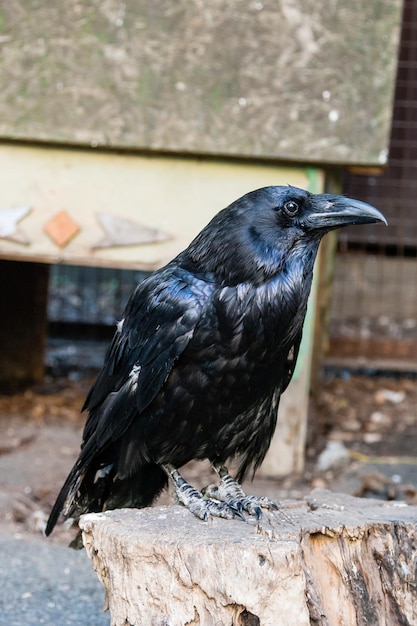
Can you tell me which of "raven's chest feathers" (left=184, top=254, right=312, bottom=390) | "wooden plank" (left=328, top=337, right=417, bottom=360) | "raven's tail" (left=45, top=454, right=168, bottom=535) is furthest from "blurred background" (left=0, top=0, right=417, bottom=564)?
"raven's chest feathers" (left=184, top=254, right=312, bottom=390)

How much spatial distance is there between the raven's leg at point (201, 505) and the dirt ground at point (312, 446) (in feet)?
4.89

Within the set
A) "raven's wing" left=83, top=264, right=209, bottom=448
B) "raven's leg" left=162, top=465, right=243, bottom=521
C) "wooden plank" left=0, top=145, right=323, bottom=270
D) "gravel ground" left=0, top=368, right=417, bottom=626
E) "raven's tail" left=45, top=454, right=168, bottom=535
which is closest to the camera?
"raven's leg" left=162, top=465, right=243, bottom=521

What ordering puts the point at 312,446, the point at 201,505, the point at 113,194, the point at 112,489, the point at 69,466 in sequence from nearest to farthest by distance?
1. the point at 201,505
2. the point at 112,489
3. the point at 113,194
4. the point at 69,466
5. the point at 312,446

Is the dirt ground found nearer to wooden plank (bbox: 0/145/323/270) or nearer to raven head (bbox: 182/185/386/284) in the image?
wooden plank (bbox: 0/145/323/270)

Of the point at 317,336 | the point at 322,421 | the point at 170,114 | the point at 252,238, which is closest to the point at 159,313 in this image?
the point at 252,238

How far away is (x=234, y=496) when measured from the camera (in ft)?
11.1

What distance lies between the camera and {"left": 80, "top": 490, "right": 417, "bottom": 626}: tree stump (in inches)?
107

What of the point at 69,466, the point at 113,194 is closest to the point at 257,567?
the point at 113,194

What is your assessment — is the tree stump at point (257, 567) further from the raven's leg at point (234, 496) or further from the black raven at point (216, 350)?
the black raven at point (216, 350)

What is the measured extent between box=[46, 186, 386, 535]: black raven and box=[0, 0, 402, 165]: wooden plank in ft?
6.36

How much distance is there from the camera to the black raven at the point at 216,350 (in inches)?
124

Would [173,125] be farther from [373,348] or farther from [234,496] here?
[373,348]

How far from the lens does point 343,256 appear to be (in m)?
8.28

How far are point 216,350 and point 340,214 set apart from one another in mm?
604
